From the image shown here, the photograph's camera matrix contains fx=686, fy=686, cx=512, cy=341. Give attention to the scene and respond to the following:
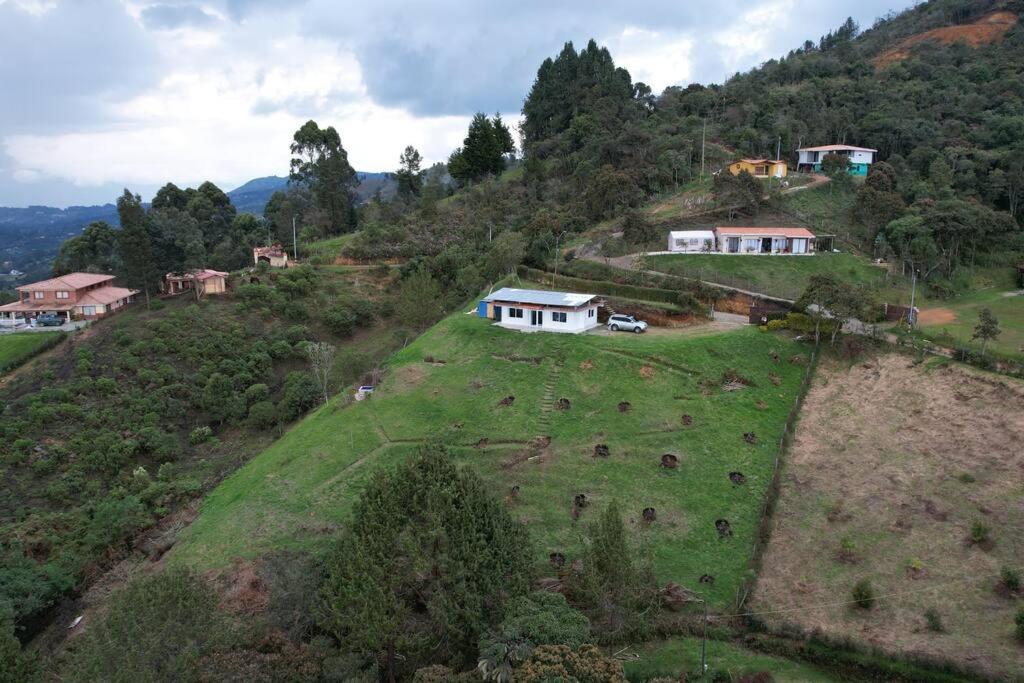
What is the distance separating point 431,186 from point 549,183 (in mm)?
17717

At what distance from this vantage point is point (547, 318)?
42.8 metres

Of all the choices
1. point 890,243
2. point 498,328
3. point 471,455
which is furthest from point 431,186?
point 471,455

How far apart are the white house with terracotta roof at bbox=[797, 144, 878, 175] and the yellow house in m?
4.59

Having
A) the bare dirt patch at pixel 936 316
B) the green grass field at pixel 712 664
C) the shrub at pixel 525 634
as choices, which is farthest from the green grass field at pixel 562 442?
the bare dirt patch at pixel 936 316

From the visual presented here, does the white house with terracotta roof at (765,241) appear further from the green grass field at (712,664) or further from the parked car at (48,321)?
the parked car at (48,321)

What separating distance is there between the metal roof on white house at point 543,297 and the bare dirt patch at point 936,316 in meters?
19.8

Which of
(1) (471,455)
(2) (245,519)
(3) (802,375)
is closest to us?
(2) (245,519)

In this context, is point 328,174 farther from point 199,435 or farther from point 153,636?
point 153,636

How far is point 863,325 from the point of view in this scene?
3788cm

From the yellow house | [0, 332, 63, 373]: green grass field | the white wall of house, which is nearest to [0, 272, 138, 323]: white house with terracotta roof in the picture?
[0, 332, 63, 373]: green grass field

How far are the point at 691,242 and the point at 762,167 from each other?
761 inches

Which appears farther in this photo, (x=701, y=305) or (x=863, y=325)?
(x=701, y=305)

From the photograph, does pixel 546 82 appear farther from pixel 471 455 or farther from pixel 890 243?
pixel 471 455

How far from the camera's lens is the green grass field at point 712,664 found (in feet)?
66.6
